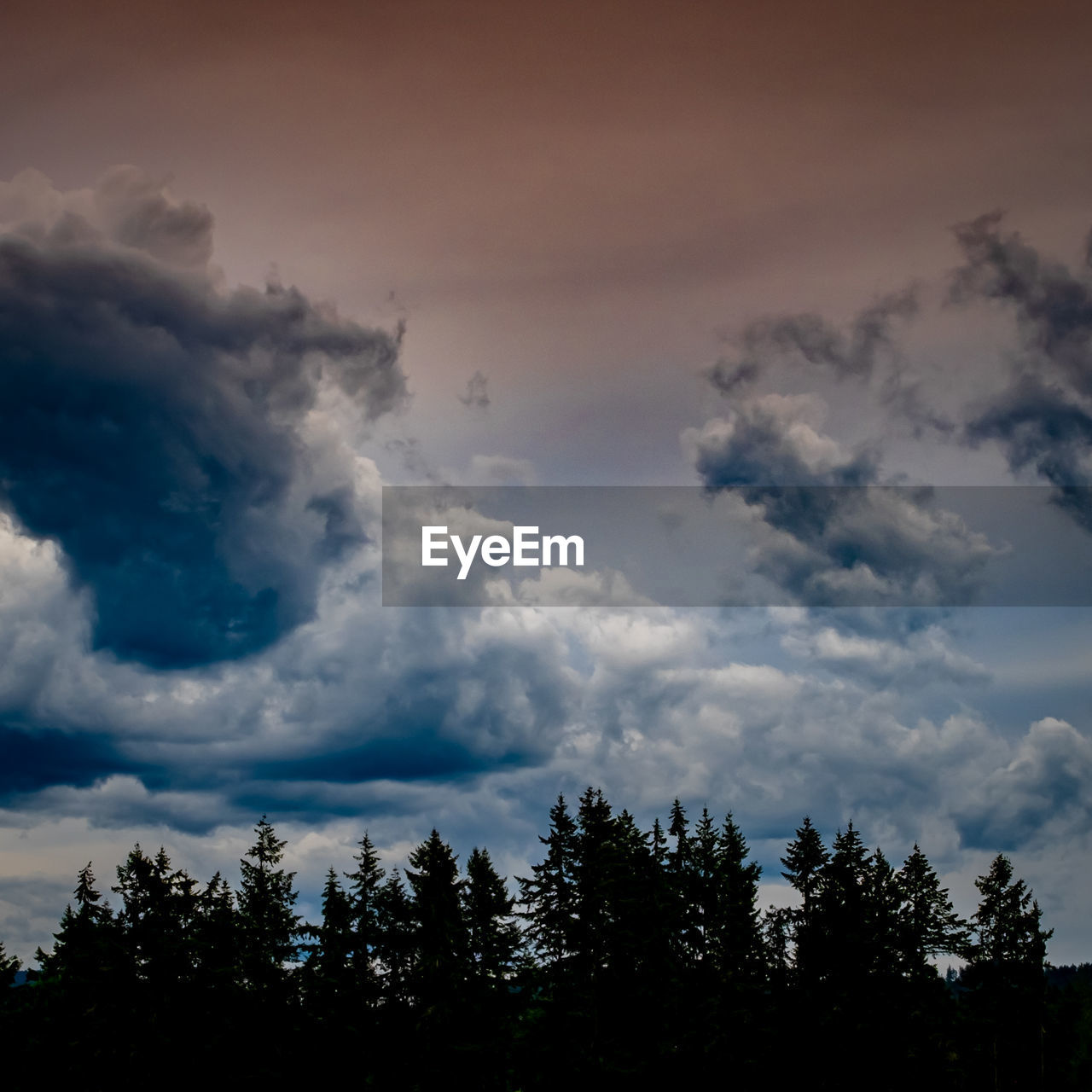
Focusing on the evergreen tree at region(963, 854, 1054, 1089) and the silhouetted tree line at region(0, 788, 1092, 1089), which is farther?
the evergreen tree at region(963, 854, 1054, 1089)

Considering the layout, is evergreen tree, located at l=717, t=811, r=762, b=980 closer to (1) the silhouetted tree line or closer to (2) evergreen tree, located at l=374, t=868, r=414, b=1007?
(1) the silhouetted tree line

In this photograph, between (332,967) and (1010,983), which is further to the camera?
(1010,983)

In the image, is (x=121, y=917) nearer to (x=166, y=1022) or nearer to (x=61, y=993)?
(x=166, y=1022)

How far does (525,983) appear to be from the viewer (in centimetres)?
5250

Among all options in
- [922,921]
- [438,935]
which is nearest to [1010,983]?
[922,921]

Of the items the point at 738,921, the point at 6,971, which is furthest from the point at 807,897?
the point at 6,971

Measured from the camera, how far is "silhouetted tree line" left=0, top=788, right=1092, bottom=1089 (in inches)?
2010

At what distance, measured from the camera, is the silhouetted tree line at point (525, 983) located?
168ft

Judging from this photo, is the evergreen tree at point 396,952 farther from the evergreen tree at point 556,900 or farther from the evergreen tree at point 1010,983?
the evergreen tree at point 1010,983

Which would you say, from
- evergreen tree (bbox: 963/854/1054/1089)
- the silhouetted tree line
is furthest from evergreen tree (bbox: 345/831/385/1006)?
evergreen tree (bbox: 963/854/1054/1089)

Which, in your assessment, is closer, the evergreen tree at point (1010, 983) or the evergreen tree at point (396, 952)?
the evergreen tree at point (396, 952)

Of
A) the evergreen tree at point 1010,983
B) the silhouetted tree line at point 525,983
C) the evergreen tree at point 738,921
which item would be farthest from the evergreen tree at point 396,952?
the evergreen tree at point 1010,983

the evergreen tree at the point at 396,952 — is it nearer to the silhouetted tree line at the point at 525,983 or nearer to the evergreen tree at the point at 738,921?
the silhouetted tree line at the point at 525,983

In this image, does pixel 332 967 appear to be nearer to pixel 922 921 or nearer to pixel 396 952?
pixel 396 952
